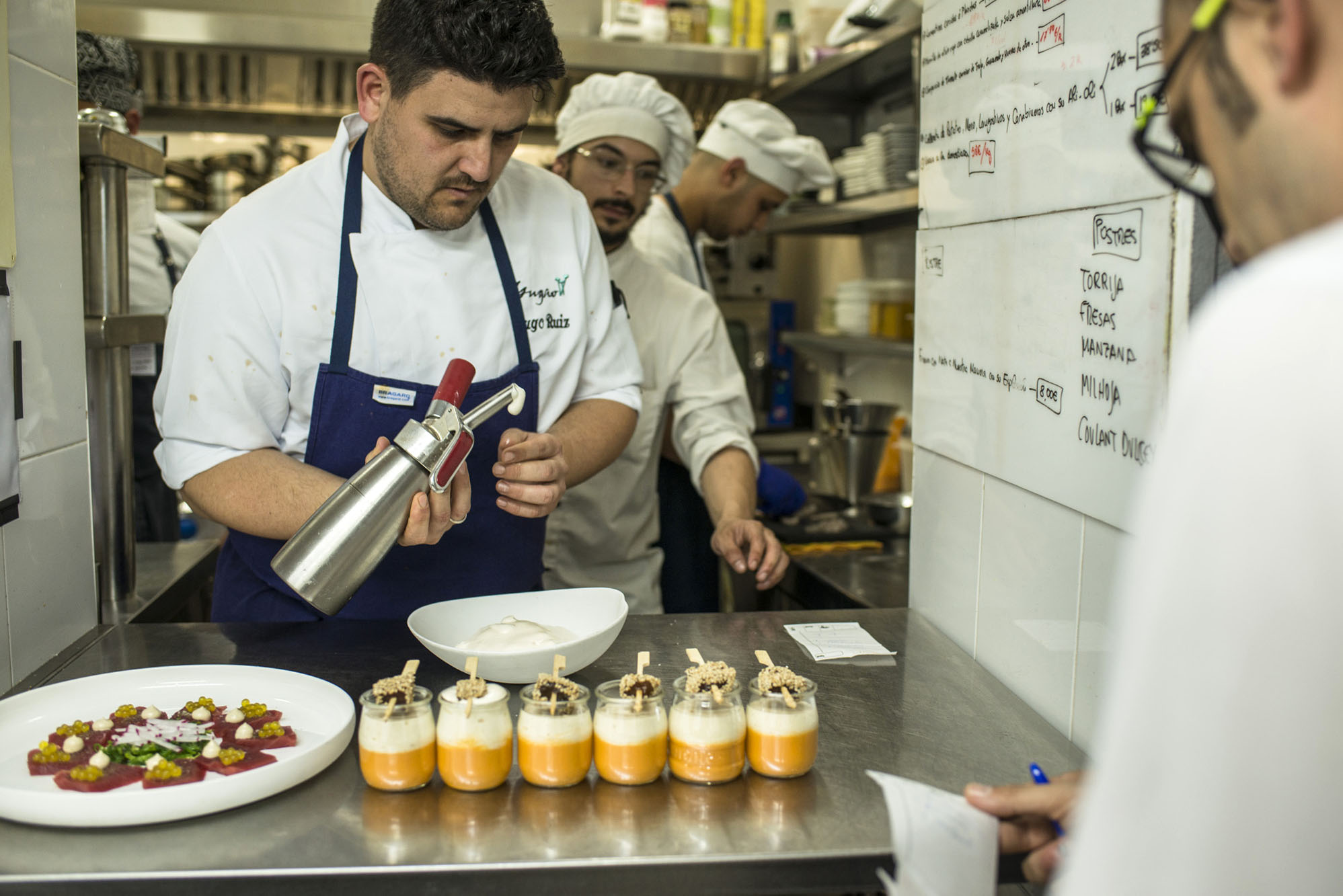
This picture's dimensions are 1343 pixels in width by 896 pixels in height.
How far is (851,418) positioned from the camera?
11.2 ft

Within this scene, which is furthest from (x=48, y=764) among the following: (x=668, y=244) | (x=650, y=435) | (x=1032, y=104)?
(x=668, y=244)

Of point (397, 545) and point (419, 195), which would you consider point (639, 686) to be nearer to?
point (397, 545)

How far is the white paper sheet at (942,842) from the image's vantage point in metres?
0.87

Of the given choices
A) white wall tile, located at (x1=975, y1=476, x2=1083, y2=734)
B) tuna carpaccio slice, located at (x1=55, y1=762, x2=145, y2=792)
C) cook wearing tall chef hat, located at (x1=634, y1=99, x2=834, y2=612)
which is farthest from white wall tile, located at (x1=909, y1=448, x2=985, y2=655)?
cook wearing tall chef hat, located at (x1=634, y1=99, x2=834, y2=612)

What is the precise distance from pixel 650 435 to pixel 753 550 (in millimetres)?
571

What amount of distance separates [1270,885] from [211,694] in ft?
3.90

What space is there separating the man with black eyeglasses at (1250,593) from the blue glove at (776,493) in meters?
2.43

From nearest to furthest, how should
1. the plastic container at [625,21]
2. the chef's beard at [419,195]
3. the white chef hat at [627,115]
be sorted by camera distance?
the chef's beard at [419,195], the white chef hat at [627,115], the plastic container at [625,21]

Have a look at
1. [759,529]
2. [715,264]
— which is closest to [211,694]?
[759,529]

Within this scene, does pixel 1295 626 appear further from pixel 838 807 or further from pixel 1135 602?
pixel 838 807

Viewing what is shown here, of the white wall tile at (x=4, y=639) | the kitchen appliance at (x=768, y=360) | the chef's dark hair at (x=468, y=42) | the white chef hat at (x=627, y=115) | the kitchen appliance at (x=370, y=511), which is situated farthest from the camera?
the kitchen appliance at (x=768, y=360)

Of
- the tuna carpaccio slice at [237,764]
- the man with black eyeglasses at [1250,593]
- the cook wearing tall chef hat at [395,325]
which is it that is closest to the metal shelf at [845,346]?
the cook wearing tall chef hat at [395,325]

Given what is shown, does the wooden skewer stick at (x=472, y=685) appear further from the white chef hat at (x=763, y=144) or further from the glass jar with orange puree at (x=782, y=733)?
the white chef hat at (x=763, y=144)

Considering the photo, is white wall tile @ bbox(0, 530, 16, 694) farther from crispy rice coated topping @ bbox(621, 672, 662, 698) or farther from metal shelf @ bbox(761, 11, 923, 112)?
metal shelf @ bbox(761, 11, 923, 112)
